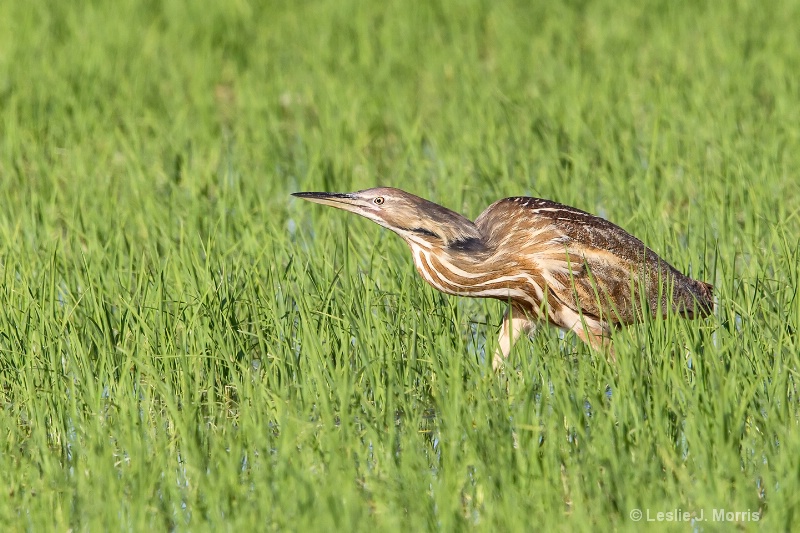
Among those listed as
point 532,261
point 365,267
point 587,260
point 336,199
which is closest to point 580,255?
point 587,260

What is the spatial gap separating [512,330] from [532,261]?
0.27m

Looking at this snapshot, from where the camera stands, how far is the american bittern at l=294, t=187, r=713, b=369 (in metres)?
4.79

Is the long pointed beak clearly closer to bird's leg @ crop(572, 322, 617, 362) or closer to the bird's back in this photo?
the bird's back

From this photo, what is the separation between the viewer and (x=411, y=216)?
480 cm

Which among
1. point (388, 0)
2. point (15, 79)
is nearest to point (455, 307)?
point (15, 79)

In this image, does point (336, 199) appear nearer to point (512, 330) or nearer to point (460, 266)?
point (460, 266)

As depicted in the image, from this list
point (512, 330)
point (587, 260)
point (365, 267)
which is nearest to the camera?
point (512, 330)

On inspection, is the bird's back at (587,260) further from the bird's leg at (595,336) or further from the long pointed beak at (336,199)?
the long pointed beak at (336,199)

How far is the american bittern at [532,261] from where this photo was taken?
479 centimetres

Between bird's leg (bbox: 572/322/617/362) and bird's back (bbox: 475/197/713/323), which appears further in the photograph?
bird's back (bbox: 475/197/713/323)

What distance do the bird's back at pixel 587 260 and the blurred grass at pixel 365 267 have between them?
0.20 m

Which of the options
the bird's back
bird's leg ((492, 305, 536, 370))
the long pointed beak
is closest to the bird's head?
the long pointed beak

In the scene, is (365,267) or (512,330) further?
(365,267)

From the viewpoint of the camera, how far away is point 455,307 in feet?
16.7
